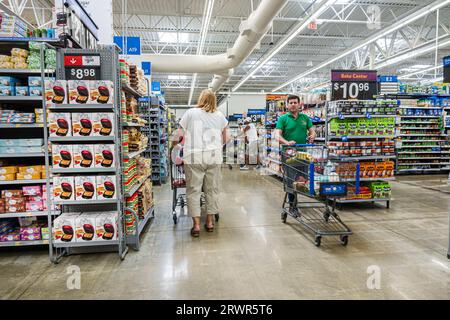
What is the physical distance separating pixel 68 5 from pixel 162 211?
11.3 feet

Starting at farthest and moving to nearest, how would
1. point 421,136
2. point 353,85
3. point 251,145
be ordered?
1. point 251,145
2. point 421,136
3. point 353,85

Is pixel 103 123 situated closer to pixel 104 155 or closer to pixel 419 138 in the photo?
pixel 104 155

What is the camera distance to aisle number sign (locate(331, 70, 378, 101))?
5.62m

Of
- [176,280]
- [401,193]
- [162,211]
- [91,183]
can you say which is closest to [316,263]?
[176,280]

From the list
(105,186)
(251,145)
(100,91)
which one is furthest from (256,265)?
(251,145)

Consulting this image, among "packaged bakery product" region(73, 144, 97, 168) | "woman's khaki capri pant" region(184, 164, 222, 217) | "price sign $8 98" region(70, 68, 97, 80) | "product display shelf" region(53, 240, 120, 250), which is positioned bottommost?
"product display shelf" region(53, 240, 120, 250)

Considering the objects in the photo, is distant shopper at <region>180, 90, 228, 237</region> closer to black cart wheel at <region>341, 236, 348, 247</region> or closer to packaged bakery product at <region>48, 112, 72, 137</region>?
packaged bakery product at <region>48, 112, 72, 137</region>

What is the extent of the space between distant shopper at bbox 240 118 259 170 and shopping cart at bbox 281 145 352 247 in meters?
6.91

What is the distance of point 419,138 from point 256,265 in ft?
30.9

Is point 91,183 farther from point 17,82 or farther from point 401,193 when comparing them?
point 401,193

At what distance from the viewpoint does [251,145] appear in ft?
40.0

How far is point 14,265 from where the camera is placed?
322cm

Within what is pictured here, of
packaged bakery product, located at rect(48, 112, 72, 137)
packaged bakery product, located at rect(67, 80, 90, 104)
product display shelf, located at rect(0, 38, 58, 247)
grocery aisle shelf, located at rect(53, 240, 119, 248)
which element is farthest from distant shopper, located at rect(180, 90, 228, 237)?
product display shelf, located at rect(0, 38, 58, 247)

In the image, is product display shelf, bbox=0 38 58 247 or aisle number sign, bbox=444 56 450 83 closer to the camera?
product display shelf, bbox=0 38 58 247
